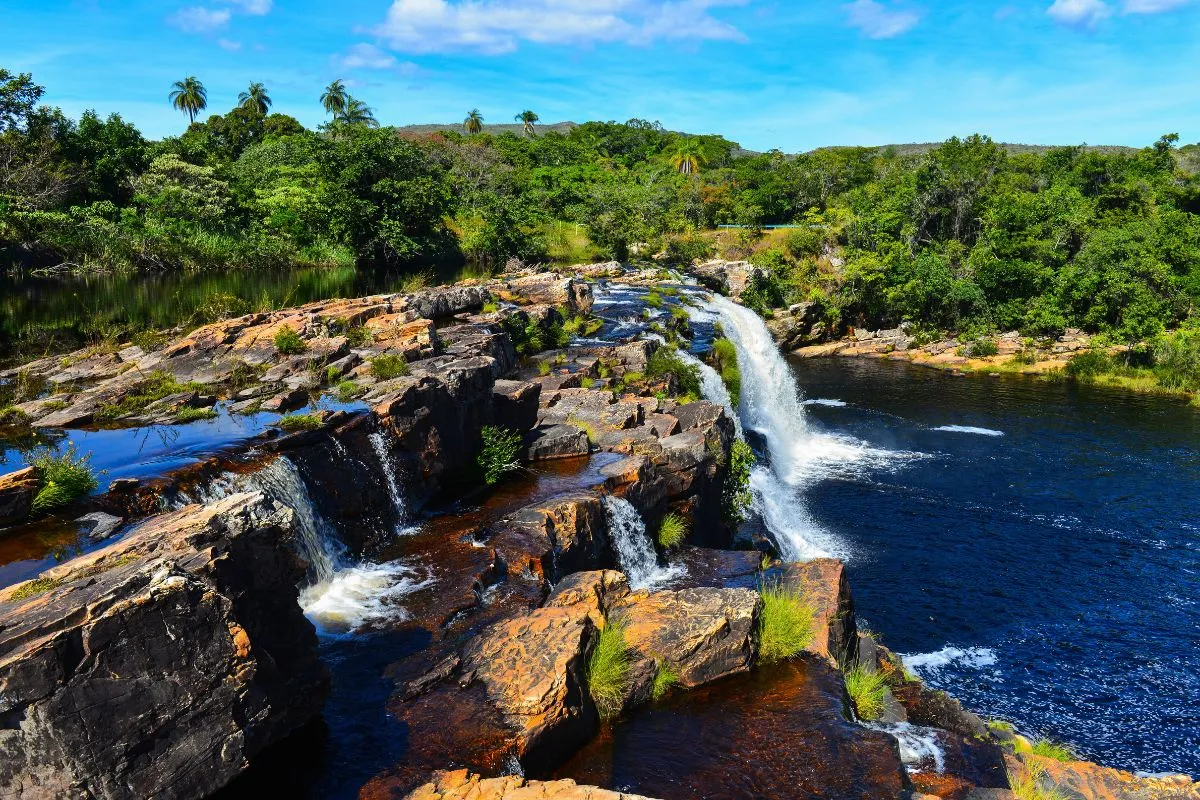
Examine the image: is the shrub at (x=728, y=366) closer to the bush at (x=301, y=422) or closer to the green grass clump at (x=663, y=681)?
the bush at (x=301, y=422)

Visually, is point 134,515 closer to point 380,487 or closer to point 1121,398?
point 380,487

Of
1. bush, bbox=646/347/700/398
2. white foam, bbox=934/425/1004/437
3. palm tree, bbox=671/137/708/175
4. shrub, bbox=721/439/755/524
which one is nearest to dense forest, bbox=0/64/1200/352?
white foam, bbox=934/425/1004/437

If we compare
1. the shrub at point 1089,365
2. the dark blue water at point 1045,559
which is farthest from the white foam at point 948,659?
the shrub at point 1089,365

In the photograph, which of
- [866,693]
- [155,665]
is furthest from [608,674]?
[155,665]

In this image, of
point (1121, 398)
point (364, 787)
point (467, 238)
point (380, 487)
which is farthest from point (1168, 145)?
point (364, 787)

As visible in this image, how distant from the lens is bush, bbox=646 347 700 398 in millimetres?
25234

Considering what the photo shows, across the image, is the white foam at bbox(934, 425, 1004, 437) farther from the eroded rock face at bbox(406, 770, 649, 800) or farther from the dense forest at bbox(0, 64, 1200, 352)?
the eroded rock face at bbox(406, 770, 649, 800)

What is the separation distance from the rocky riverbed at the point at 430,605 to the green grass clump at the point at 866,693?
0.73 ft

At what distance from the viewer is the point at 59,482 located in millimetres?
Result: 10961

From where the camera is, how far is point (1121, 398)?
38344 millimetres

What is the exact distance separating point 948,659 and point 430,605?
1178 cm

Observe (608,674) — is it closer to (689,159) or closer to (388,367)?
(388,367)

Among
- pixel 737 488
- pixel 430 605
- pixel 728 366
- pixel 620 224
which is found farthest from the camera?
pixel 620 224

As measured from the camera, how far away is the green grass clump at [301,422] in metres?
13.9
